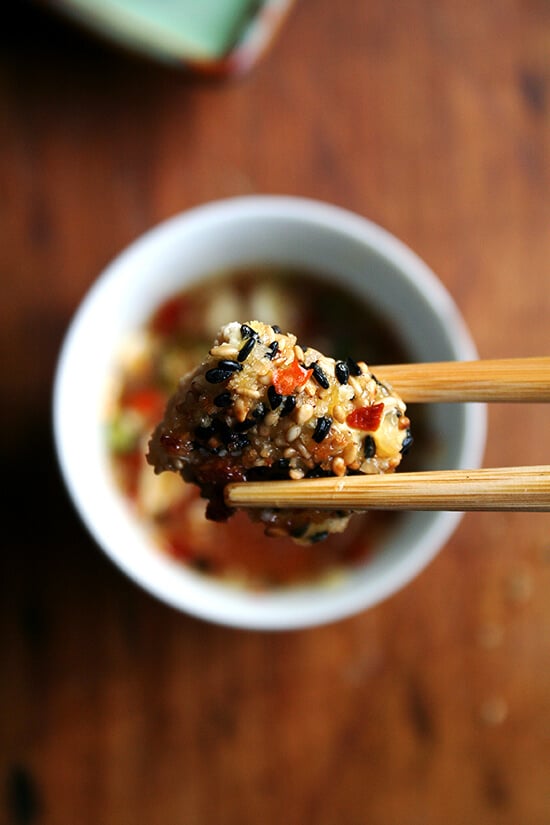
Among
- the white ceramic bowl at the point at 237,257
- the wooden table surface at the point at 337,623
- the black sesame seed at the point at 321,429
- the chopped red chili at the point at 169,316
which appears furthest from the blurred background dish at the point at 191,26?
the black sesame seed at the point at 321,429

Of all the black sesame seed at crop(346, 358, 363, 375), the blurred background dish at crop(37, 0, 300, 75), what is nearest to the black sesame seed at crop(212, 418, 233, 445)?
the black sesame seed at crop(346, 358, 363, 375)

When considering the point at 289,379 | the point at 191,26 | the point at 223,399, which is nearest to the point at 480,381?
the point at 289,379

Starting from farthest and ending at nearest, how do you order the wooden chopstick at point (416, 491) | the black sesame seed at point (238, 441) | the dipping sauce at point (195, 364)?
the dipping sauce at point (195, 364) < the black sesame seed at point (238, 441) < the wooden chopstick at point (416, 491)

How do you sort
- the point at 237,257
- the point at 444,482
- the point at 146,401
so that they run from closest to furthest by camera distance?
the point at 444,482 → the point at 237,257 → the point at 146,401

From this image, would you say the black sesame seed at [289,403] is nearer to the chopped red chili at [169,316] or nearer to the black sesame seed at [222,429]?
the black sesame seed at [222,429]

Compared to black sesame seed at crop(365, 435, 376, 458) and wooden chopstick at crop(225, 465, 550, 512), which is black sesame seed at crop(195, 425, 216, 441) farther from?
black sesame seed at crop(365, 435, 376, 458)

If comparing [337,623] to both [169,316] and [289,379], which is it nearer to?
[169,316]

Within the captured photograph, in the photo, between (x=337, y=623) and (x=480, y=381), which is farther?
(x=337, y=623)
